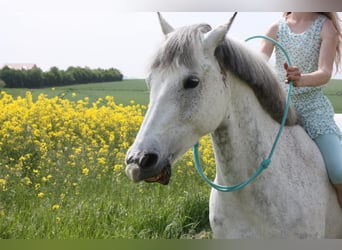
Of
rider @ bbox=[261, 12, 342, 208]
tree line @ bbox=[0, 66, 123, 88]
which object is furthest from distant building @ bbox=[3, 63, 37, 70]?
rider @ bbox=[261, 12, 342, 208]

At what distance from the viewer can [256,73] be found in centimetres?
185

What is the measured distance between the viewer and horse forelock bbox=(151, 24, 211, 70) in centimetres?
162

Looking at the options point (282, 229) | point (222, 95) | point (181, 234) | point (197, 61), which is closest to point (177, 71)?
point (197, 61)

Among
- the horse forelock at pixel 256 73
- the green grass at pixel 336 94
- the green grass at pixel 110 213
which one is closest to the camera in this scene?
the horse forelock at pixel 256 73

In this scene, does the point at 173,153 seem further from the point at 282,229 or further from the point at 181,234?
the point at 181,234

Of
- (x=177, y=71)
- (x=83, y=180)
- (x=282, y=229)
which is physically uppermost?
(x=177, y=71)

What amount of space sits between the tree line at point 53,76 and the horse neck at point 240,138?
1948 mm

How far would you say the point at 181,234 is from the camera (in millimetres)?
3492

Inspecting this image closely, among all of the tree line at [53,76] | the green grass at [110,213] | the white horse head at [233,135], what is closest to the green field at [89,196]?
the green grass at [110,213]

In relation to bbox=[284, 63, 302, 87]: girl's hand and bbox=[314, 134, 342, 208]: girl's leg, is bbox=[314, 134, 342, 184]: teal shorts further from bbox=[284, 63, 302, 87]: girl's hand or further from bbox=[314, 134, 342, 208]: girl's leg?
bbox=[284, 63, 302, 87]: girl's hand

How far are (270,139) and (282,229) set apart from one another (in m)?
0.38

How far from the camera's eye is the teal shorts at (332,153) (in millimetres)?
2031

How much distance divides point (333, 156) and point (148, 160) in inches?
39.0

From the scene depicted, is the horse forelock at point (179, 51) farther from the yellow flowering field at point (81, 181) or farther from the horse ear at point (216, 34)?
the yellow flowering field at point (81, 181)
